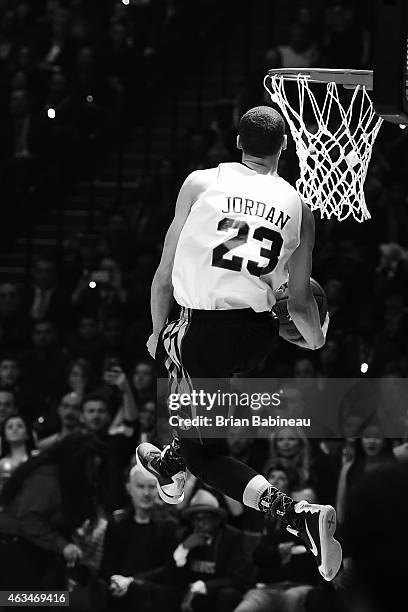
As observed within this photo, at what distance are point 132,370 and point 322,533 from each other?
5.48m

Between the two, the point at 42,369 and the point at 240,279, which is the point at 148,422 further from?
the point at 240,279

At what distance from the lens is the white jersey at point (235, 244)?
16.1 feet

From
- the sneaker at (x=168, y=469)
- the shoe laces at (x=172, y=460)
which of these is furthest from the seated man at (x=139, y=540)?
the shoe laces at (x=172, y=460)

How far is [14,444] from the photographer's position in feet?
30.6

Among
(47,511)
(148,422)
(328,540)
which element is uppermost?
(328,540)


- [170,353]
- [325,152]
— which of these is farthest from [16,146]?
[170,353]

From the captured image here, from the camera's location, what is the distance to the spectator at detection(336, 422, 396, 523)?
27.3 ft

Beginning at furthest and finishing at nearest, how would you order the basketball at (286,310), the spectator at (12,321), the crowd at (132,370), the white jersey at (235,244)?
the spectator at (12,321)
the crowd at (132,370)
the basketball at (286,310)
the white jersey at (235,244)

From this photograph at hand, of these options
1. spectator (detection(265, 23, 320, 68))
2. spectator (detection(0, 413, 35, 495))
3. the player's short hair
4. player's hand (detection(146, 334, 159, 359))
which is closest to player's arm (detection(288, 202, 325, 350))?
the player's short hair

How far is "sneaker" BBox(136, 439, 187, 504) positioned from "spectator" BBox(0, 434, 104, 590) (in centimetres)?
306

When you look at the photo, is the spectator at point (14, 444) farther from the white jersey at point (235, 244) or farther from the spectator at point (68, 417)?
the white jersey at point (235, 244)

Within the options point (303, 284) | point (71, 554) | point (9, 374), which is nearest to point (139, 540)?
point (71, 554)

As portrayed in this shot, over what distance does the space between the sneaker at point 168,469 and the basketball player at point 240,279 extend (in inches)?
10.9

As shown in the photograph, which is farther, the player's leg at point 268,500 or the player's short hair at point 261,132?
the player's short hair at point 261,132
